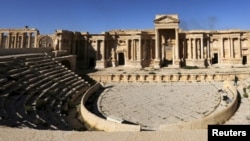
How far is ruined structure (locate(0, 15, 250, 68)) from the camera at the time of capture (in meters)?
43.2

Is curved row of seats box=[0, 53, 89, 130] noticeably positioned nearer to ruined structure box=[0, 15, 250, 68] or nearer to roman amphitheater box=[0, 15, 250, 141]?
roman amphitheater box=[0, 15, 250, 141]

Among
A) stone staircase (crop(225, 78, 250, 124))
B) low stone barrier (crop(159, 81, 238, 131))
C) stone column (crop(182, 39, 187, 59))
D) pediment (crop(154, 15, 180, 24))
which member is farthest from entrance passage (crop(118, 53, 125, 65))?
low stone barrier (crop(159, 81, 238, 131))

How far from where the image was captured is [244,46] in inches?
1705

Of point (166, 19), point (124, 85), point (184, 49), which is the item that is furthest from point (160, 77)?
point (166, 19)

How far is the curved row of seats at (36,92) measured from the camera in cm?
1471

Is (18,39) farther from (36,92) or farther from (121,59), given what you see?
(36,92)

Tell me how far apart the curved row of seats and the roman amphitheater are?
0.23 ft

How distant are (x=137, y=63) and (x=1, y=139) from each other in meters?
37.7

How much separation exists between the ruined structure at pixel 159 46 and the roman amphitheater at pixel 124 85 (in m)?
0.17

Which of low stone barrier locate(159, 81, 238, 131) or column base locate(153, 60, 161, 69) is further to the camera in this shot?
column base locate(153, 60, 161, 69)

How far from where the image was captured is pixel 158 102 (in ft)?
77.3

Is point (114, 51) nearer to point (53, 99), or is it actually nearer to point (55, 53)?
point (55, 53)

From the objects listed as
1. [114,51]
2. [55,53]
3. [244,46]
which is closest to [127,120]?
[55,53]

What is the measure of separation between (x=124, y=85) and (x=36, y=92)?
48.0 ft
